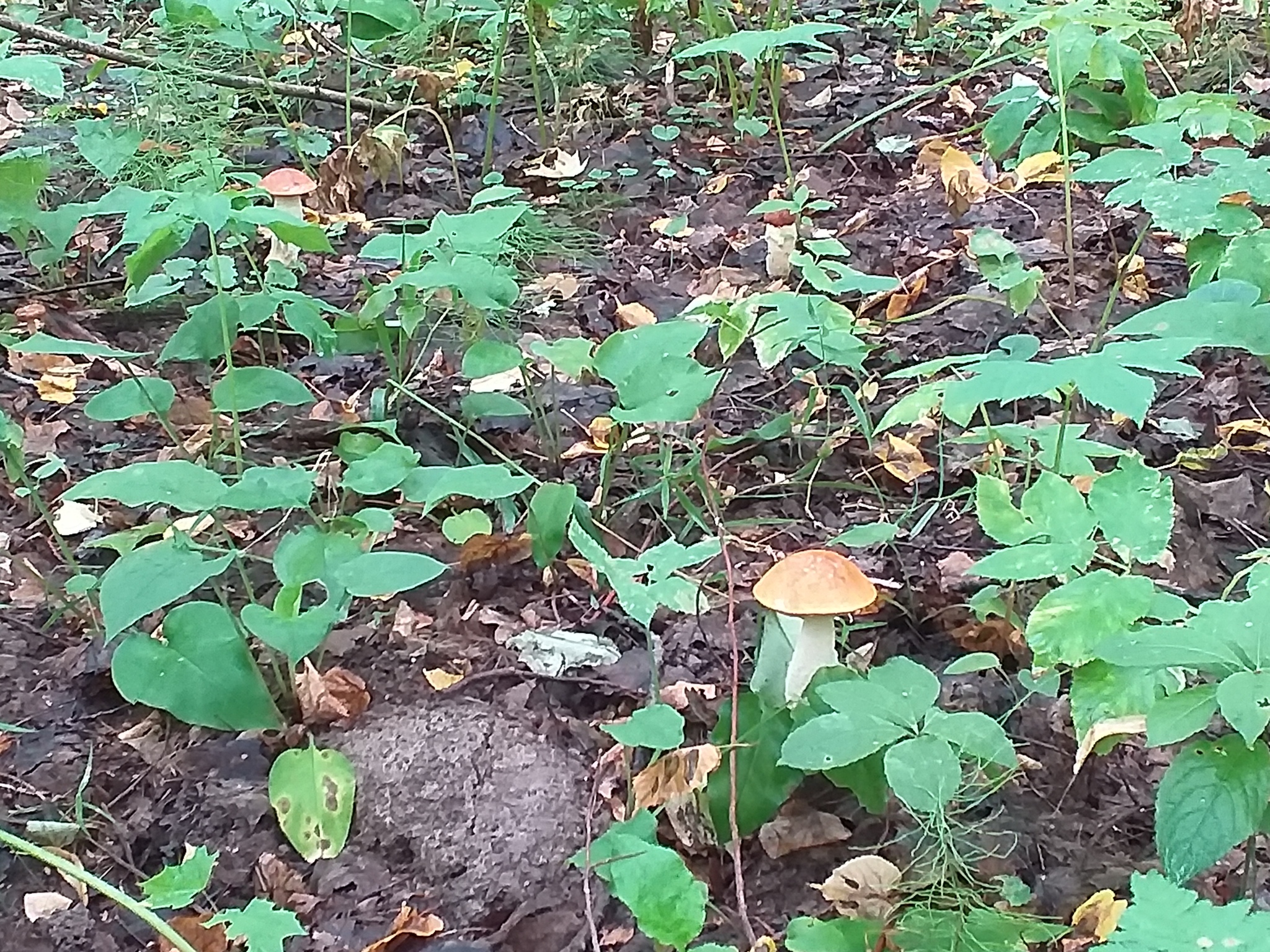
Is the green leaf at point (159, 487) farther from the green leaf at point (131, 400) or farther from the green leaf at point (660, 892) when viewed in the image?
the green leaf at point (660, 892)

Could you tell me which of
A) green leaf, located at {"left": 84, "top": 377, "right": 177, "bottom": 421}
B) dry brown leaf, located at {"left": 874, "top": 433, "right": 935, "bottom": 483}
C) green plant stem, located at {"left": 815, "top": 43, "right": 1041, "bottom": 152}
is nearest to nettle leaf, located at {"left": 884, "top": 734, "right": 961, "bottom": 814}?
dry brown leaf, located at {"left": 874, "top": 433, "right": 935, "bottom": 483}

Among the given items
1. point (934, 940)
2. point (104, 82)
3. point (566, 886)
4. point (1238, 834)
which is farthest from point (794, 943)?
point (104, 82)

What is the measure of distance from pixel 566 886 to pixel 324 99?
9.30 feet

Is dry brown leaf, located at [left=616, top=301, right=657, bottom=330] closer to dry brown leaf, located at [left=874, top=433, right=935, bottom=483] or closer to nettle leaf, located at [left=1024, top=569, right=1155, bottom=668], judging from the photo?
dry brown leaf, located at [left=874, top=433, right=935, bottom=483]

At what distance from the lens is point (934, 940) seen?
3.92 feet

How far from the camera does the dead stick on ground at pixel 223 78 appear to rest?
124 inches

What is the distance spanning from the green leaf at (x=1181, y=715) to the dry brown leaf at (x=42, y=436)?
6.27 ft

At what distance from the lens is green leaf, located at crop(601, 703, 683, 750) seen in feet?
4.19

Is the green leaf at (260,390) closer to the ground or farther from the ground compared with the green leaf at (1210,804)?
closer to the ground

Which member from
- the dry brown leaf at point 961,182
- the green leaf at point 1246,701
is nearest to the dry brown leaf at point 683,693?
the green leaf at point 1246,701

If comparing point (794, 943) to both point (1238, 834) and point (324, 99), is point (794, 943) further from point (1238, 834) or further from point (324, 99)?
point (324, 99)

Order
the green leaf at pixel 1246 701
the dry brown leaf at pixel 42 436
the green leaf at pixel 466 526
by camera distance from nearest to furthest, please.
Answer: the green leaf at pixel 1246 701, the green leaf at pixel 466 526, the dry brown leaf at pixel 42 436

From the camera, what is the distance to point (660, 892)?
1169mm

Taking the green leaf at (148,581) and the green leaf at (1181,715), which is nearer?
the green leaf at (1181,715)
